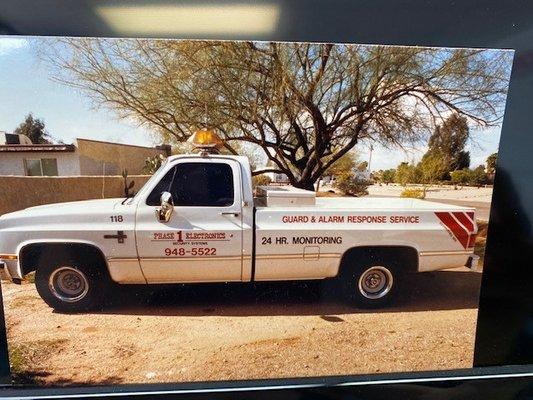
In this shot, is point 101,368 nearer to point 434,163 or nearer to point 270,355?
point 270,355

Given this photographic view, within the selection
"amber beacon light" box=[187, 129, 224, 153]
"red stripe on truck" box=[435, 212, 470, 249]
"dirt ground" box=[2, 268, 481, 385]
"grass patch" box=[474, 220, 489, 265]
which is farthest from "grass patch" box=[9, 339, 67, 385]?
"grass patch" box=[474, 220, 489, 265]

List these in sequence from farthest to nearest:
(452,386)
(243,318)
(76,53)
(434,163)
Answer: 1. (452,386)
2. (243,318)
3. (434,163)
4. (76,53)

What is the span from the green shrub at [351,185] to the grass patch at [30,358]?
1.44 metres

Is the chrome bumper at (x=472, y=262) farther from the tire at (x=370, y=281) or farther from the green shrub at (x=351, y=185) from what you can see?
the green shrub at (x=351, y=185)

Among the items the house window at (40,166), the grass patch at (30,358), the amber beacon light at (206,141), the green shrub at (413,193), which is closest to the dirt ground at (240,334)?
the grass patch at (30,358)

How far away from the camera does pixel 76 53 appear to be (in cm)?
127

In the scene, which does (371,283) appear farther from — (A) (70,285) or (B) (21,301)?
(B) (21,301)

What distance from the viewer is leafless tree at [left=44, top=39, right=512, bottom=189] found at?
128cm

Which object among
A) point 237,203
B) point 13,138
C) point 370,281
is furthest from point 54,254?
point 370,281

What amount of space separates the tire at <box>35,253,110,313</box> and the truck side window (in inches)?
16.4

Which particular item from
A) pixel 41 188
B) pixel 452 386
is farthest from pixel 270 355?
pixel 41 188

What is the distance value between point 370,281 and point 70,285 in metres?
1.40

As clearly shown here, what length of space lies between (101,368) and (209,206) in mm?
934

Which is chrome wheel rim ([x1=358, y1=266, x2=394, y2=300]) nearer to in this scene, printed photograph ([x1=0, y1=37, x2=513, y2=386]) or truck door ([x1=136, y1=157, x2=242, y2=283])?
printed photograph ([x1=0, y1=37, x2=513, y2=386])
